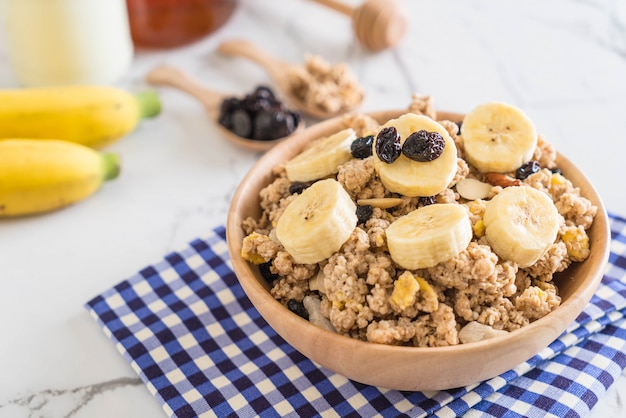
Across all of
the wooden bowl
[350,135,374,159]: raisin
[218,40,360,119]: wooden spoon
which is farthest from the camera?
[218,40,360,119]: wooden spoon

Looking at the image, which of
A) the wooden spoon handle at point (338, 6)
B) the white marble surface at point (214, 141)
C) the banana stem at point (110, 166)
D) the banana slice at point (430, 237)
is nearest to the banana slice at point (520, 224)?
the banana slice at point (430, 237)

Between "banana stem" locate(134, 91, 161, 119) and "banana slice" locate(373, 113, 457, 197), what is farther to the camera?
"banana stem" locate(134, 91, 161, 119)

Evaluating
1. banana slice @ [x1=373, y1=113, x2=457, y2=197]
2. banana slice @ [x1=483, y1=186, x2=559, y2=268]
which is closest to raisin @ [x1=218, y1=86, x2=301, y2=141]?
banana slice @ [x1=373, y1=113, x2=457, y2=197]

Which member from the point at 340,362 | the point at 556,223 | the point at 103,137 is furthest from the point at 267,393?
the point at 103,137

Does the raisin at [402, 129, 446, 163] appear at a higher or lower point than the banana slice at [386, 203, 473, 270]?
higher

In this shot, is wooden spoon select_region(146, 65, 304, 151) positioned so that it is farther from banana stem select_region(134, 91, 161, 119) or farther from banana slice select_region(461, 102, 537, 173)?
banana slice select_region(461, 102, 537, 173)

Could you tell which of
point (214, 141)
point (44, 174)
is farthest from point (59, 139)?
point (214, 141)

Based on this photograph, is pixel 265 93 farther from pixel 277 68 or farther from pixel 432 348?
pixel 432 348

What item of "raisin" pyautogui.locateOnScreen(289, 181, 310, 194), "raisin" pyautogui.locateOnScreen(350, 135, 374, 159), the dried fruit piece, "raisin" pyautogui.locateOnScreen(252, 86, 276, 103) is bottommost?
"raisin" pyautogui.locateOnScreen(252, 86, 276, 103)

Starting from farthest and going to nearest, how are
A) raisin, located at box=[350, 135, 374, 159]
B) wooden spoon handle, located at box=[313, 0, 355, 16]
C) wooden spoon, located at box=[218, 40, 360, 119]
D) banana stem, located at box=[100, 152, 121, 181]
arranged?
1. wooden spoon handle, located at box=[313, 0, 355, 16]
2. wooden spoon, located at box=[218, 40, 360, 119]
3. banana stem, located at box=[100, 152, 121, 181]
4. raisin, located at box=[350, 135, 374, 159]
